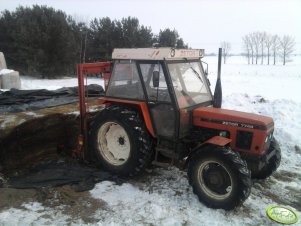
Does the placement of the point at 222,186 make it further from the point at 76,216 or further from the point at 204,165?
the point at 76,216

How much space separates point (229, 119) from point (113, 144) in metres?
2.11

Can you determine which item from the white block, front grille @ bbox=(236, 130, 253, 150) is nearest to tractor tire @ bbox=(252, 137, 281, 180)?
front grille @ bbox=(236, 130, 253, 150)

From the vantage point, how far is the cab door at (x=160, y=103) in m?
4.90

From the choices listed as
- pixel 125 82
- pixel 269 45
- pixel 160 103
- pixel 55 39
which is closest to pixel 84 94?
pixel 125 82

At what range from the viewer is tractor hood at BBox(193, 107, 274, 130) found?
4.62m

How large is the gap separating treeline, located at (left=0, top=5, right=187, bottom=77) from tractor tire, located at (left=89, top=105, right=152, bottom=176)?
1273 cm

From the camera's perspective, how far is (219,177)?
4496 mm

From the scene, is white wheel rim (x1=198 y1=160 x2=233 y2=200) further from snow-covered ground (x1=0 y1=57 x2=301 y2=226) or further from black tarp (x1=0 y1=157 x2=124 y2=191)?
black tarp (x1=0 y1=157 x2=124 y2=191)

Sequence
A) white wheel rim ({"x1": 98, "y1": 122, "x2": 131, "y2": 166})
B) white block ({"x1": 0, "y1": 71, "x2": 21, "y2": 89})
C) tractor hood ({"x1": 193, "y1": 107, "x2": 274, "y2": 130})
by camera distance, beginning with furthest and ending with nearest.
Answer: white block ({"x1": 0, "y1": 71, "x2": 21, "y2": 89}) → white wheel rim ({"x1": 98, "y1": 122, "x2": 131, "y2": 166}) → tractor hood ({"x1": 193, "y1": 107, "x2": 274, "y2": 130})

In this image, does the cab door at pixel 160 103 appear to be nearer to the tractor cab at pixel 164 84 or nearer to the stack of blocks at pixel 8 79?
the tractor cab at pixel 164 84

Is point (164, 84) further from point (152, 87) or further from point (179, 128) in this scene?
point (179, 128)

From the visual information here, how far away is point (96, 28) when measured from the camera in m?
23.6

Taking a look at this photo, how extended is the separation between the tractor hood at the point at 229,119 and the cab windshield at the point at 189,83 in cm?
25

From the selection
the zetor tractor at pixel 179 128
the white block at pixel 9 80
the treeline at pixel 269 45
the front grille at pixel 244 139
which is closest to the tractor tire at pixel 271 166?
the zetor tractor at pixel 179 128
